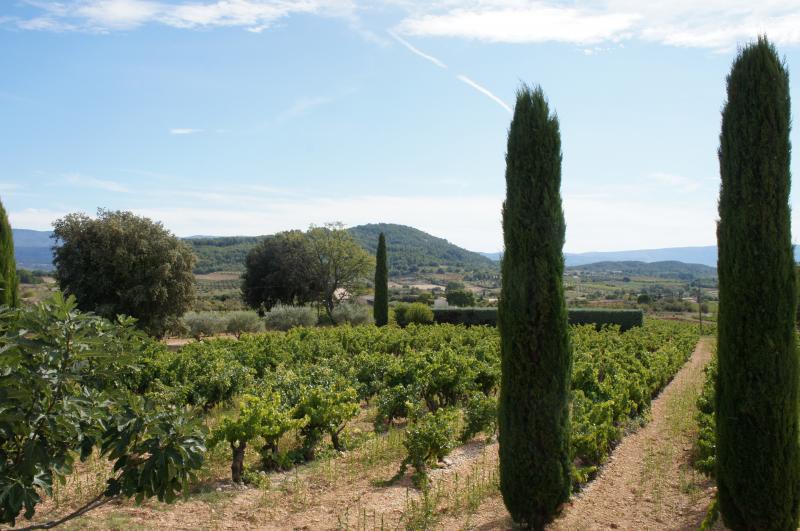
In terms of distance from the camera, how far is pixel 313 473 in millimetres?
7562

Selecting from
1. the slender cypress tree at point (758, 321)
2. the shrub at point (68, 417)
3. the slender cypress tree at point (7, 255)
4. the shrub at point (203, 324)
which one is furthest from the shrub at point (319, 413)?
the shrub at point (203, 324)

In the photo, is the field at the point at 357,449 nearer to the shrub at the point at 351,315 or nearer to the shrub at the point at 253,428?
the shrub at the point at 253,428

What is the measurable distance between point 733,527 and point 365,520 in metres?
3.47

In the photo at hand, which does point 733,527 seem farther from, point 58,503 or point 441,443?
point 58,503

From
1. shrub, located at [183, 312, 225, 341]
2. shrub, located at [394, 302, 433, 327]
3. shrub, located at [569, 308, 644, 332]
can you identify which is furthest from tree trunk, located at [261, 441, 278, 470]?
shrub, located at [569, 308, 644, 332]

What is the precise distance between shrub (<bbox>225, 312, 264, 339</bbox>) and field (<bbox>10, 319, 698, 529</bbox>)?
16041 millimetres

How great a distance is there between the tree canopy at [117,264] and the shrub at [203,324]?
5.13m

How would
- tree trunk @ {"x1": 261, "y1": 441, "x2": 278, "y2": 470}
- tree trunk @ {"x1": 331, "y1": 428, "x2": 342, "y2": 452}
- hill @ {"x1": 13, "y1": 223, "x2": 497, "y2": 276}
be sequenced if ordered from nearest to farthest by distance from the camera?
tree trunk @ {"x1": 261, "y1": 441, "x2": 278, "y2": 470}
tree trunk @ {"x1": 331, "y1": 428, "x2": 342, "y2": 452}
hill @ {"x1": 13, "y1": 223, "x2": 497, "y2": 276}

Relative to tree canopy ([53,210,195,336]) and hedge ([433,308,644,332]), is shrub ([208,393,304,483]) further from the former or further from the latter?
hedge ([433,308,644,332])

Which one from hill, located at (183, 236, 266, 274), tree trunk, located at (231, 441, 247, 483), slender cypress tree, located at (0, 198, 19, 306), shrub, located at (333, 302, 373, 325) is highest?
hill, located at (183, 236, 266, 274)

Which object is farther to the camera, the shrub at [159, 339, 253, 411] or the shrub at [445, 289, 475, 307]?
the shrub at [445, 289, 475, 307]

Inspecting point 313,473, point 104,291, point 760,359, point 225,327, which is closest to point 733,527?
point 760,359

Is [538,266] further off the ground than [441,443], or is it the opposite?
[538,266]

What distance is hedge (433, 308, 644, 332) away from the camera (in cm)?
3450
